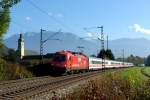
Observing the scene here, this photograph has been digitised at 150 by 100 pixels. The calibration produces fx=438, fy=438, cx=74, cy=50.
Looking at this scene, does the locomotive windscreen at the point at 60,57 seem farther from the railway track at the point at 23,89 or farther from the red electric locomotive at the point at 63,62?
the railway track at the point at 23,89

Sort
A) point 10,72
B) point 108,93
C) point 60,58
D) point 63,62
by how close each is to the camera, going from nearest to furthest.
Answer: point 108,93, point 10,72, point 63,62, point 60,58

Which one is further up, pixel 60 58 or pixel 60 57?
pixel 60 57

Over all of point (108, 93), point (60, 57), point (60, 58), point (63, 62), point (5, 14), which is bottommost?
point (108, 93)

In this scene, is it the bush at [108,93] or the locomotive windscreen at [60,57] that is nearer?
the bush at [108,93]

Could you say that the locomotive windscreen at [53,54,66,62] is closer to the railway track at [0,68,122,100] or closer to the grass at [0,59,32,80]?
the grass at [0,59,32,80]

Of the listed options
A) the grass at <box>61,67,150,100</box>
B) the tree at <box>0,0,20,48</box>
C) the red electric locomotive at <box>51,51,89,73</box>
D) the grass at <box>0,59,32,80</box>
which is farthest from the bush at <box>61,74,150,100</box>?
the red electric locomotive at <box>51,51,89,73</box>

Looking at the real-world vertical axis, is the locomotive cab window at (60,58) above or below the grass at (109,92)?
above

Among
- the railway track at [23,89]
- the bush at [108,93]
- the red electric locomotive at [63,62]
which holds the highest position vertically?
the red electric locomotive at [63,62]

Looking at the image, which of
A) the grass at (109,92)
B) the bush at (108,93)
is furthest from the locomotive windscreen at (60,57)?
the bush at (108,93)

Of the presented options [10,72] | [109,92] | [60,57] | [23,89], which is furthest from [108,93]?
[60,57]

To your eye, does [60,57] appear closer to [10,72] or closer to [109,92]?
[10,72]

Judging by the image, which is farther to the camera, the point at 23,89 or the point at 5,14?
the point at 5,14

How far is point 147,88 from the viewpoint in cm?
1725

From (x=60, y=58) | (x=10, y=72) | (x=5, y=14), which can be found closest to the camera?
(x=5, y=14)
